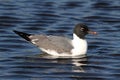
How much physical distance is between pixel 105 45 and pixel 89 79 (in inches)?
120

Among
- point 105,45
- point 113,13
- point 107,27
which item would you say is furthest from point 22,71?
point 113,13

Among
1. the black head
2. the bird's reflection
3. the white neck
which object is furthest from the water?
the black head

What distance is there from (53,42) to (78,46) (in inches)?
24.1

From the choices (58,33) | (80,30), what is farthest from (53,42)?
(58,33)

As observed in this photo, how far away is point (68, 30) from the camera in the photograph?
17.8 m

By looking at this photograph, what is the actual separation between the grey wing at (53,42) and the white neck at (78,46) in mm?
126

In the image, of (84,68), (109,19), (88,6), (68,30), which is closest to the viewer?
(84,68)

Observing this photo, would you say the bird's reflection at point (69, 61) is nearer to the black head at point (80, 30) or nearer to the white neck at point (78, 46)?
the white neck at point (78, 46)

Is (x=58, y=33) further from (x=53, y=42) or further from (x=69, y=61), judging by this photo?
(x=69, y=61)

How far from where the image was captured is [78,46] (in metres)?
15.2

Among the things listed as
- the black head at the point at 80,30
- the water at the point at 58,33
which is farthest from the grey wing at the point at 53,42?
the black head at the point at 80,30

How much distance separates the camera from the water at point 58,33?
13.8m

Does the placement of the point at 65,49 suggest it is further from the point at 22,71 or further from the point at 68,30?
the point at 68,30

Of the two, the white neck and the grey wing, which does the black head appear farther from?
the grey wing
